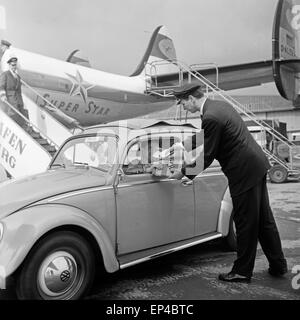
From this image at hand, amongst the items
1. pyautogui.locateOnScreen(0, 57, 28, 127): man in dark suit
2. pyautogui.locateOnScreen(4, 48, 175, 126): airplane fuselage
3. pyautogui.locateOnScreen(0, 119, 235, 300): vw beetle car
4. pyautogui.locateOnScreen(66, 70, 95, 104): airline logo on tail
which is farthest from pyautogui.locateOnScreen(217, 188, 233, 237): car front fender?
pyautogui.locateOnScreen(66, 70, 95, 104): airline logo on tail

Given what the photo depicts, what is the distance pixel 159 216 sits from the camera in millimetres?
3584

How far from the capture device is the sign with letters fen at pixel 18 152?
7031mm

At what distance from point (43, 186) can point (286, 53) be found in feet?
35.4

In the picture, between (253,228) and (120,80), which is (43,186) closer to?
(253,228)

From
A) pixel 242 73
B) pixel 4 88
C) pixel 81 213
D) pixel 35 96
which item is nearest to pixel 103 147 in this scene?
pixel 81 213

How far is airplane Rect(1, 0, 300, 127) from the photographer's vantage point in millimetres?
10500

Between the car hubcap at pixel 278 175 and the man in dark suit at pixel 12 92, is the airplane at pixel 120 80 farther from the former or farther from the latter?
the car hubcap at pixel 278 175

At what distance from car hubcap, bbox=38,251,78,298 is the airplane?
6.47m

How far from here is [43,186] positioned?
10.3 ft

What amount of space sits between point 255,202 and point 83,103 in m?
9.63

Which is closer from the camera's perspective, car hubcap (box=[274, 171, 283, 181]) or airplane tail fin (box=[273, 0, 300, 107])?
airplane tail fin (box=[273, 0, 300, 107])

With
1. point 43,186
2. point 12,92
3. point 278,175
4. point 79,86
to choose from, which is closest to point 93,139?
point 43,186

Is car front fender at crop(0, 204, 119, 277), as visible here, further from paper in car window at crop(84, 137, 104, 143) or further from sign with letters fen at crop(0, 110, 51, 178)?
sign with letters fen at crop(0, 110, 51, 178)
